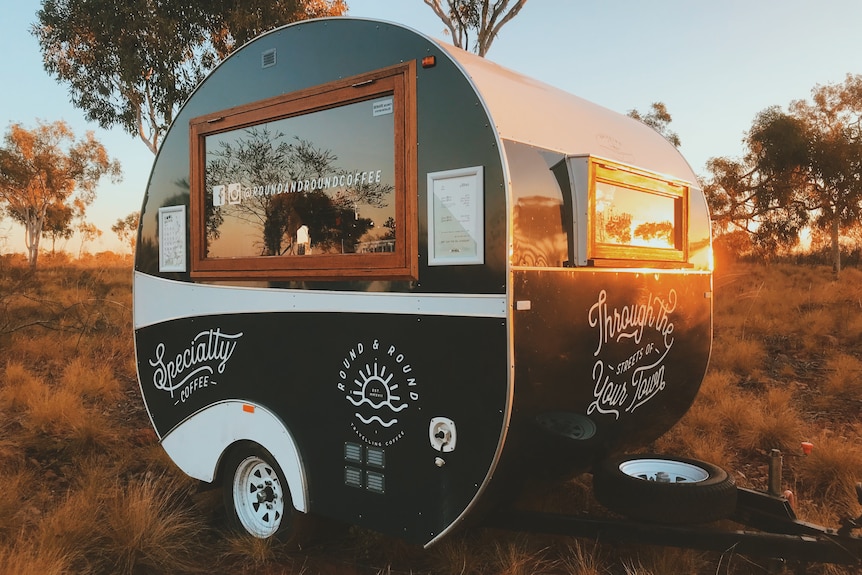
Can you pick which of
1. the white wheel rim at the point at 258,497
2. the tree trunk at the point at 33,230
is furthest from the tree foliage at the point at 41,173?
the white wheel rim at the point at 258,497

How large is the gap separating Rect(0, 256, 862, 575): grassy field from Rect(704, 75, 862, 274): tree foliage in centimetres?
894

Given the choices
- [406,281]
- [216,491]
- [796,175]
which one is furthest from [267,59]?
[796,175]

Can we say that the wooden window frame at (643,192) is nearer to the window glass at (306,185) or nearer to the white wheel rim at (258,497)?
the window glass at (306,185)

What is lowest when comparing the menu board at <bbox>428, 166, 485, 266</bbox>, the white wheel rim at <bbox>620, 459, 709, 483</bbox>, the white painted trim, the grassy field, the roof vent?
the grassy field

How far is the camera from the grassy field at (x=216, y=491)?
4.15 m

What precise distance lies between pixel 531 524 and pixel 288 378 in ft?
5.48

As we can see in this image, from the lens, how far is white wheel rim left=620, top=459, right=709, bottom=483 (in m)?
4.18

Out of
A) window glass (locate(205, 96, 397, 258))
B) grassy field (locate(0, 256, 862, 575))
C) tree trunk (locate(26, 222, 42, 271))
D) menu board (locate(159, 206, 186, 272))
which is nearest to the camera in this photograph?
window glass (locate(205, 96, 397, 258))

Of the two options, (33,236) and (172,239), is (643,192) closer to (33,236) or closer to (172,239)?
(172,239)

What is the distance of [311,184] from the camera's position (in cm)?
416

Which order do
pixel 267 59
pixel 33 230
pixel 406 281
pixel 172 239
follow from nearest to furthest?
pixel 406 281, pixel 267 59, pixel 172 239, pixel 33 230

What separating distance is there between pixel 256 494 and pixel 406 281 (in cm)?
201

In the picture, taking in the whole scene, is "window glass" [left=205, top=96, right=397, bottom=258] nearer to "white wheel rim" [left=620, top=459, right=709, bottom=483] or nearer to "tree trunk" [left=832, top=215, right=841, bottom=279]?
"white wheel rim" [left=620, top=459, right=709, bottom=483]

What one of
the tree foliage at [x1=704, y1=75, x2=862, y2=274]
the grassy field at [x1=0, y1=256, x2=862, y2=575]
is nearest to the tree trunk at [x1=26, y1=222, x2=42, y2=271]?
the grassy field at [x1=0, y1=256, x2=862, y2=575]
